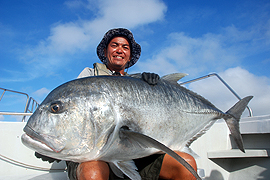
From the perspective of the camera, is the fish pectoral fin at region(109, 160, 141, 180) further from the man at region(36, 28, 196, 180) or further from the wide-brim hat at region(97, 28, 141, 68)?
the wide-brim hat at region(97, 28, 141, 68)

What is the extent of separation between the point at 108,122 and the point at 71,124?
0.26m

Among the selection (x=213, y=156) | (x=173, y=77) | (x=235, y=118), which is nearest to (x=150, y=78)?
(x=173, y=77)

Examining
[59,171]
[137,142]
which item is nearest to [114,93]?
[137,142]

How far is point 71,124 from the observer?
1.22m

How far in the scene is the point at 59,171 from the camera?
333 cm

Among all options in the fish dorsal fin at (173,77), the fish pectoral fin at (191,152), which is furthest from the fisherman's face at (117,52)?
the fish pectoral fin at (191,152)

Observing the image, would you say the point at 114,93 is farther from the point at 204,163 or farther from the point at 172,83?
the point at 204,163

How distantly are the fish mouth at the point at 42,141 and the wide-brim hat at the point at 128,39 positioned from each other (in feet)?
6.34

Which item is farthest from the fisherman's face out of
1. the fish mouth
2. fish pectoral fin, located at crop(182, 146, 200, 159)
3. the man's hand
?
the fish mouth

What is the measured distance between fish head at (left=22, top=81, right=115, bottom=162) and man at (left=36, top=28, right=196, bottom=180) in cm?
24

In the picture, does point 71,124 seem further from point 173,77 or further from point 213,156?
point 213,156

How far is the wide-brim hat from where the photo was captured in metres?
2.71

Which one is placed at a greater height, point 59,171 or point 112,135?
point 112,135

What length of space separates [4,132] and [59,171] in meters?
1.25
